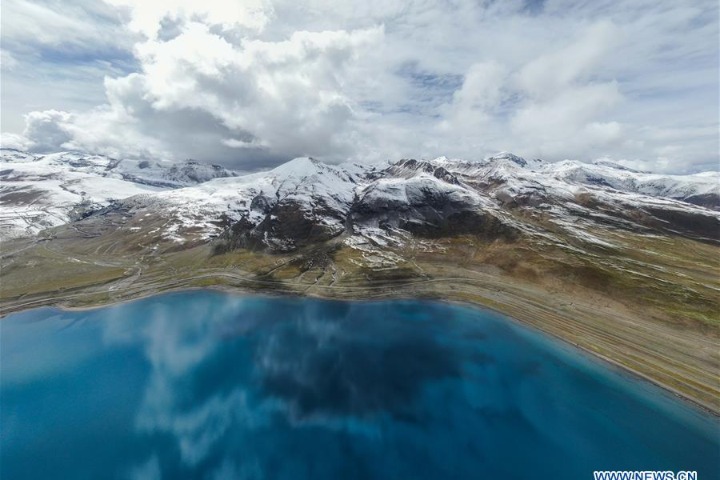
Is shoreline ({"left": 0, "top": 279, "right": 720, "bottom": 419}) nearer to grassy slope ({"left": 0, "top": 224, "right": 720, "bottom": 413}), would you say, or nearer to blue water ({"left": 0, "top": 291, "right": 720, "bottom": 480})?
grassy slope ({"left": 0, "top": 224, "right": 720, "bottom": 413})

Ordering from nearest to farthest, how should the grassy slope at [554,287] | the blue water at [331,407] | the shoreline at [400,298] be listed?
the blue water at [331,407] → the shoreline at [400,298] → the grassy slope at [554,287]

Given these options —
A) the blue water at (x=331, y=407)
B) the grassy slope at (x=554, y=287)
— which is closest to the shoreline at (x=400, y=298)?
the grassy slope at (x=554, y=287)

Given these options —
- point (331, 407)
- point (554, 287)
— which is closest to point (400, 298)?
point (331, 407)

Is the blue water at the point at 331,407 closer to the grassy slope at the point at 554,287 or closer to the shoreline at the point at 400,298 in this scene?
the shoreline at the point at 400,298

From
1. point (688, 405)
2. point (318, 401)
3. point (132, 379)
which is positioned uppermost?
point (688, 405)

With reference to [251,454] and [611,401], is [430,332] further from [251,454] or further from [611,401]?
[251,454]

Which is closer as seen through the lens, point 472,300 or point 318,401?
point 318,401

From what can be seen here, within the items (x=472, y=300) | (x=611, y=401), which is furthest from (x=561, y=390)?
(x=472, y=300)
